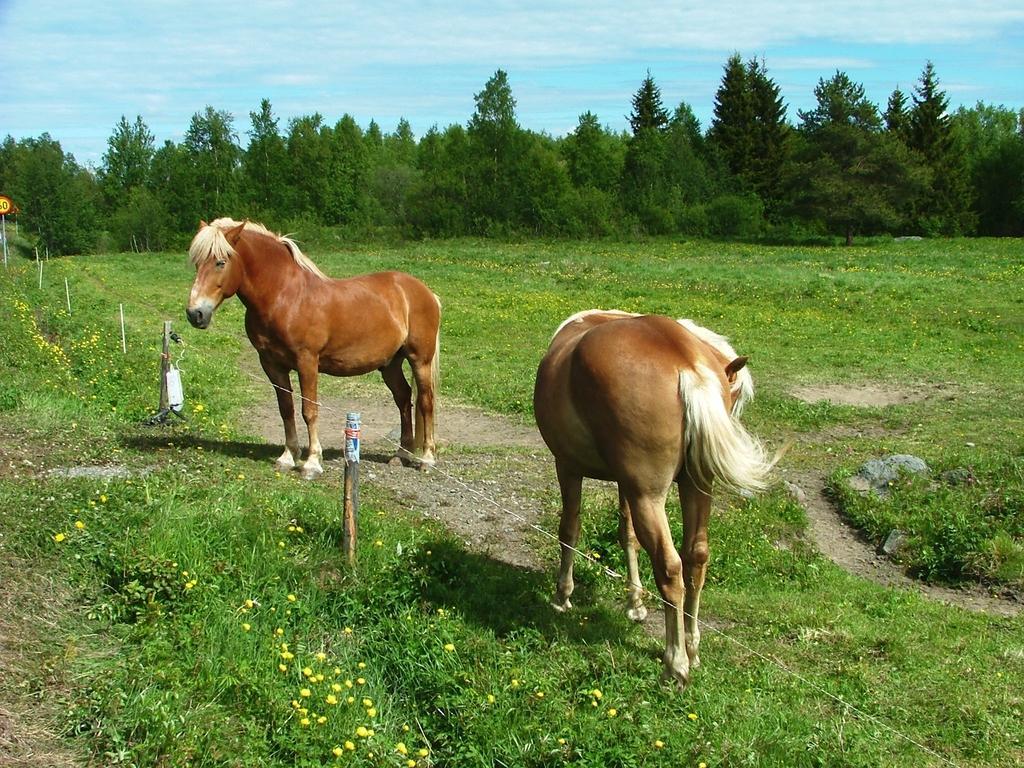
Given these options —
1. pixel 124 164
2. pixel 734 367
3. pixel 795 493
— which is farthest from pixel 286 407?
pixel 124 164

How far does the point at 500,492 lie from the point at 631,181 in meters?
64.9

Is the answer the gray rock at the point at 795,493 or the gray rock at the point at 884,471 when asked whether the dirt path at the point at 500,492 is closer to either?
the gray rock at the point at 795,493

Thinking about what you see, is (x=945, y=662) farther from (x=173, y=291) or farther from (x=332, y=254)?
(x=332, y=254)

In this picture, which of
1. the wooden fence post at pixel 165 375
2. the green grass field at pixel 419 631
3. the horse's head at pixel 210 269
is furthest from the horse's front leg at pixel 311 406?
the wooden fence post at pixel 165 375

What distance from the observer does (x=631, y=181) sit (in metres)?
71.8

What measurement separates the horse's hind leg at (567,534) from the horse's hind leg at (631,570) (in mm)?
359

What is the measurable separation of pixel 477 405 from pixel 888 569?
23.3 feet

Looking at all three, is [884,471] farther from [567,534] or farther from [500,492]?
[567,534]

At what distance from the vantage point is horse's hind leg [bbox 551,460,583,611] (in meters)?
6.62

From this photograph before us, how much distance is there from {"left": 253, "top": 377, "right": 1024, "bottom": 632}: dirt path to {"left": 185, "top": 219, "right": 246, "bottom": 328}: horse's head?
6.72ft

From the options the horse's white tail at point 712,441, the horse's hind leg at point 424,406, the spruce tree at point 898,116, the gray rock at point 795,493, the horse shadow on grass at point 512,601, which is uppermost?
the spruce tree at point 898,116

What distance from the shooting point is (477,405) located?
14.6 m

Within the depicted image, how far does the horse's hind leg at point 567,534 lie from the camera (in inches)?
261

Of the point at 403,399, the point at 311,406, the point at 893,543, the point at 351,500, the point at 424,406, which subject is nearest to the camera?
the point at 351,500
